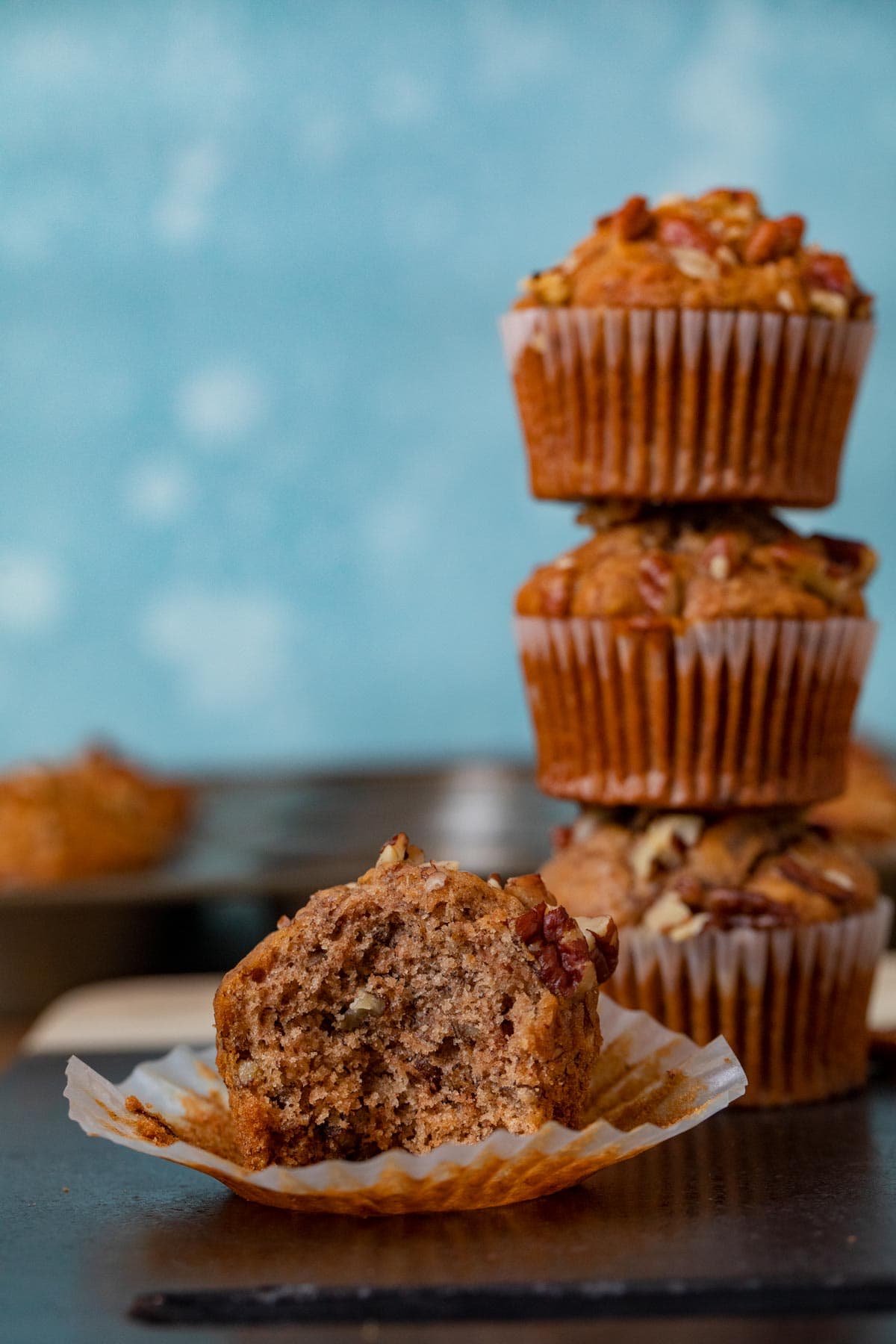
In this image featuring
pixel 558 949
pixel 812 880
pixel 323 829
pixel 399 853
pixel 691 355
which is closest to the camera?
pixel 558 949

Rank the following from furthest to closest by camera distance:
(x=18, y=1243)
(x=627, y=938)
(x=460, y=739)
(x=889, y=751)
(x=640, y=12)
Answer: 1. (x=460, y=739)
2. (x=640, y=12)
3. (x=889, y=751)
4. (x=627, y=938)
5. (x=18, y=1243)

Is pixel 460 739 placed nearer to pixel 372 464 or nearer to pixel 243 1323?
pixel 372 464

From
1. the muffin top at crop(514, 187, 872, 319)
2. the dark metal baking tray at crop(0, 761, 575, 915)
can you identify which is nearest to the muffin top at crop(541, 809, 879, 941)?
the muffin top at crop(514, 187, 872, 319)

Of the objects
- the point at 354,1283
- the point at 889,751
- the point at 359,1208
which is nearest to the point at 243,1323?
the point at 354,1283

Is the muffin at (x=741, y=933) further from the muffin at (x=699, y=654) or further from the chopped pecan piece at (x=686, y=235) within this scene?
the chopped pecan piece at (x=686, y=235)

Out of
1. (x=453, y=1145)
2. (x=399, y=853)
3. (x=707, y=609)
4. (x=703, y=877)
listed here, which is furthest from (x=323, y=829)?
(x=453, y=1145)

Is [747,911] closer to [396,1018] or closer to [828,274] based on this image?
[396,1018]

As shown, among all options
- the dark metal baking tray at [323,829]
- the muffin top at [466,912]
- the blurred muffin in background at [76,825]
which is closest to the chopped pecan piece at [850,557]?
the muffin top at [466,912]
